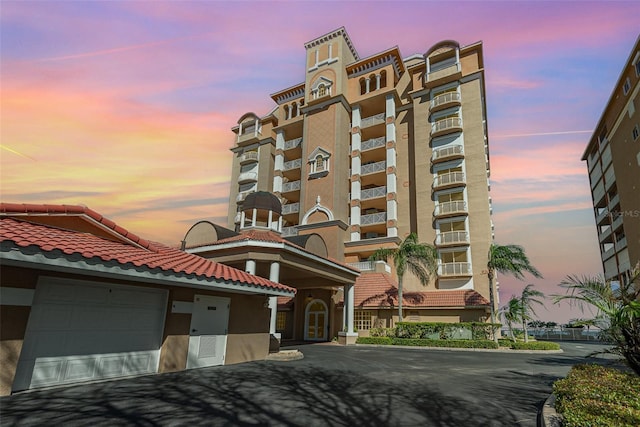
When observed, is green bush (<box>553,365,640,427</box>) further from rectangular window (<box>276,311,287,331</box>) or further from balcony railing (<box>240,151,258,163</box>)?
balcony railing (<box>240,151,258,163</box>)

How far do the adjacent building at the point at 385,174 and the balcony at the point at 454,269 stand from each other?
0.30ft

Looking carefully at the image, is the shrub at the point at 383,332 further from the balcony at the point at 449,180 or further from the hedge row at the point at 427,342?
the balcony at the point at 449,180

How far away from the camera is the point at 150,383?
8.26 meters

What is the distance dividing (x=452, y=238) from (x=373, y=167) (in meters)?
11.4

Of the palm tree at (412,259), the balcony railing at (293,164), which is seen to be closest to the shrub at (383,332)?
the palm tree at (412,259)

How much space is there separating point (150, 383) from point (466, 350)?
20.3 metres

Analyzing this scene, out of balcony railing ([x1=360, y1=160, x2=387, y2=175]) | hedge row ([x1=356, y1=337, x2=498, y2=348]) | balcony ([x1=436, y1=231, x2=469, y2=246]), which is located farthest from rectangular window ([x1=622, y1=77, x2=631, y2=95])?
hedge row ([x1=356, y1=337, x2=498, y2=348])

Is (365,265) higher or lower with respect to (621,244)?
lower

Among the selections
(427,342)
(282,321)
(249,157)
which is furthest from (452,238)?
(249,157)

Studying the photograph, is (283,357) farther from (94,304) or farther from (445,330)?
(445,330)

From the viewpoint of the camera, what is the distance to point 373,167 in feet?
123

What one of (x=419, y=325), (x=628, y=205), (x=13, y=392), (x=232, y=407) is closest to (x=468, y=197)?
(x=419, y=325)

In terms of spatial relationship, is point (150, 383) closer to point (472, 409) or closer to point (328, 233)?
point (472, 409)

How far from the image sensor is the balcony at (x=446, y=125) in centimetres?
3409
